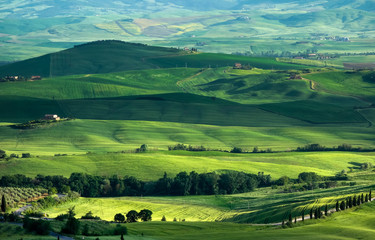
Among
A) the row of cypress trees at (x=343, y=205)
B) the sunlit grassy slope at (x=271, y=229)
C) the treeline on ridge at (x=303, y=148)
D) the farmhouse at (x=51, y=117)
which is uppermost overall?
the farmhouse at (x=51, y=117)

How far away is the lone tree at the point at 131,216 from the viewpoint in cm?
8102

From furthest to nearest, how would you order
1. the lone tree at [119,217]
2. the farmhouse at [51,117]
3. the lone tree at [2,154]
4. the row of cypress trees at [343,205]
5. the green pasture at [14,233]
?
the farmhouse at [51,117], the lone tree at [2,154], the lone tree at [119,217], the row of cypress trees at [343,205], the green pasture at [14,233]

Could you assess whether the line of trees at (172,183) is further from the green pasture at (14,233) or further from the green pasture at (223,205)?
the green pasture at (14,233)

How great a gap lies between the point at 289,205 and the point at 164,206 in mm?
17790

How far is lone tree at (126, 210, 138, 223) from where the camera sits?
81.0 m

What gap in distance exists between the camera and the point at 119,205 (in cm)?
9206

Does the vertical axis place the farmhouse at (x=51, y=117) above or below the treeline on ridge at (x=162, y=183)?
above

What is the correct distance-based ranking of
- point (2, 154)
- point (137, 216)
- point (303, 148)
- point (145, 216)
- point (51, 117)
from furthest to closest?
point (51, 117) → point (303, 148) → point (2, 154) → point (137, 216) → point (145, 216)

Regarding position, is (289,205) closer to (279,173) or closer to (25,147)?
(279,173)

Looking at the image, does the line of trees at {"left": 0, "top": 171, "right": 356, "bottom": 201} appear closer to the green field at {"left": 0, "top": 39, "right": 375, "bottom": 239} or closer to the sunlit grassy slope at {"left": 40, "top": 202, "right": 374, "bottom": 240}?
the green field at {"left": 0, "top": 39, "right": 375, "bottom": 239}

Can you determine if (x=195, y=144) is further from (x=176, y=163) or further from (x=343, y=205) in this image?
(x=343, y=205)

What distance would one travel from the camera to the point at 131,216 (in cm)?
8169

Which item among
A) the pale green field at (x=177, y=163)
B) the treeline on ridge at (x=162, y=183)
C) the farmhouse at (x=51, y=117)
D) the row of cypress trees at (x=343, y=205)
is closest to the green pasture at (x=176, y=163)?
the pale green field at (x=177, y=163)

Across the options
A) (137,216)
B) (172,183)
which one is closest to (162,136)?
(172,183)
